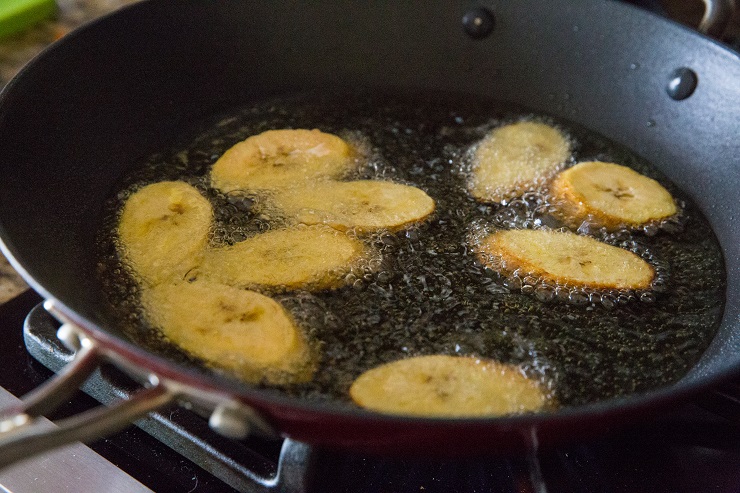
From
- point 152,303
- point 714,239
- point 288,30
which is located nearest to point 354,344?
point 152,303

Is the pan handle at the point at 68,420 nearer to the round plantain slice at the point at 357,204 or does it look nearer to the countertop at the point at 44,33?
the round plantain slice at the point at 357,204

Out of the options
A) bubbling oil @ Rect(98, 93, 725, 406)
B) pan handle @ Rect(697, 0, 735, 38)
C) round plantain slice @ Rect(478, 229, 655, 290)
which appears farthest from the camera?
pan handle @ Rect(697, 0, 735, 38)

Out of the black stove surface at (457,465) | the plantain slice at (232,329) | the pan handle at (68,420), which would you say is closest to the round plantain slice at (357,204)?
the plantain slice at (232,329)

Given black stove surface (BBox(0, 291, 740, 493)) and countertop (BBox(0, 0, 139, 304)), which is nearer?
black stove surface (BBox(0, 291, 740, 493))

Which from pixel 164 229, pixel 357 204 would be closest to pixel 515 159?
pixel 357 204

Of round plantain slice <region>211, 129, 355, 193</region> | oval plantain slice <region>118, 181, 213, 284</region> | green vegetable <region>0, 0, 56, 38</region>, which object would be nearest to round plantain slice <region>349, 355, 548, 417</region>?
oval plantain slice <region>118, 181, 213, 284</region>

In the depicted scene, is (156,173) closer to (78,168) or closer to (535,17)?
(78,168)

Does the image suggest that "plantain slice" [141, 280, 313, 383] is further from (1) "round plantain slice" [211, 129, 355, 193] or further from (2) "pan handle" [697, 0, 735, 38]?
(2) "pan handle" [697, 0, 735, 38]
